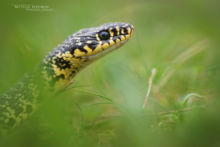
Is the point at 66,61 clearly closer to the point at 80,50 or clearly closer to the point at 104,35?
the point at 80,50

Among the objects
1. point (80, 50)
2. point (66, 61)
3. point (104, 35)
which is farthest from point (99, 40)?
point (66, 61)

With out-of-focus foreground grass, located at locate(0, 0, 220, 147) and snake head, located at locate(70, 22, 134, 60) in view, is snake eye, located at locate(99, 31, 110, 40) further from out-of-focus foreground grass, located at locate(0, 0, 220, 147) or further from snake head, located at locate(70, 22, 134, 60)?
out-of-focus foreground grass, located at locate(0, 0, 220, 147)

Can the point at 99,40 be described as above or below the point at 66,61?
above

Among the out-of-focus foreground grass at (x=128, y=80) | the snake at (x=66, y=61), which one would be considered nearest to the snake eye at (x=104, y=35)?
the snake at (x=66, y=61)

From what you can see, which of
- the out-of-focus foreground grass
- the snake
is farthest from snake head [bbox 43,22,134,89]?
the out-of-focus foreground grass

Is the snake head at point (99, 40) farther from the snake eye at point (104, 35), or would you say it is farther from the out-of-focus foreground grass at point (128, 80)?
the out-of-focus foreground grass at point (128, 80)

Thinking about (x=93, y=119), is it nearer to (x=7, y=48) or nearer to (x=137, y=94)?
(x=137, y=94)
